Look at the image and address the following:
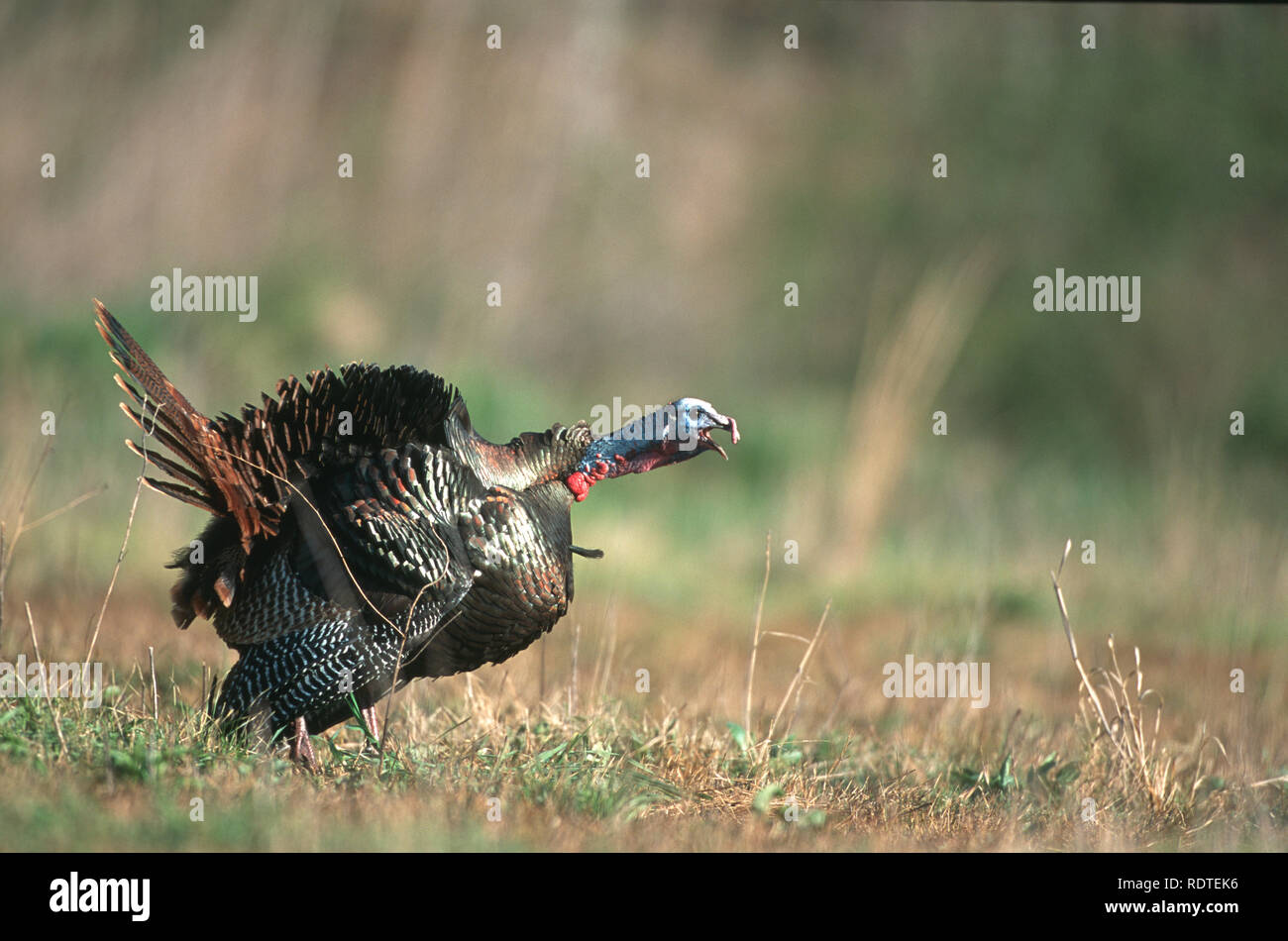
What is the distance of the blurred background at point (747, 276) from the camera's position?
9391 mm

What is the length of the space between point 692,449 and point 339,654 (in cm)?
141

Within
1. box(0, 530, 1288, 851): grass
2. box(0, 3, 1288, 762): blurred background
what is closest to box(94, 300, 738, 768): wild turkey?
box(0, 530, 1288, 851): grass

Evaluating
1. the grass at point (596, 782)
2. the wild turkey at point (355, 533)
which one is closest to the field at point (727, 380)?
the grass at point (596, 782)

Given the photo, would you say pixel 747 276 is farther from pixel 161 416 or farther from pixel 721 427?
pixel 161 416

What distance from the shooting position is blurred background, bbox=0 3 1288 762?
939cm

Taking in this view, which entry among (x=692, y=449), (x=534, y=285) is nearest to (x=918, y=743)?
(x=692, y=449)

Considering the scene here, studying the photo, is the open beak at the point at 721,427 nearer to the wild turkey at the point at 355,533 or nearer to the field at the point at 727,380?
the wild turkey at the point at 355,533

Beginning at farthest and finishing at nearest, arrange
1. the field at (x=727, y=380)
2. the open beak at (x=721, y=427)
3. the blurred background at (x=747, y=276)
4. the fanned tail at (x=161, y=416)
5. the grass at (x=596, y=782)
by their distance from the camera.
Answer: the blurred background at (x=747, y=276) → the field at (x=727, y=380) → the open beak at (x=721, y=427) → the fanned tail at (x=161, y=416) → the grass at (x=596, y=782)

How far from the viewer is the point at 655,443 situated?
446cm

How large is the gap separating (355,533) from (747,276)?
1364 cm

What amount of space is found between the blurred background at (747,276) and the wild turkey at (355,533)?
2.53 meters

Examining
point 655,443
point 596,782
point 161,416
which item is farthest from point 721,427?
point 161,416

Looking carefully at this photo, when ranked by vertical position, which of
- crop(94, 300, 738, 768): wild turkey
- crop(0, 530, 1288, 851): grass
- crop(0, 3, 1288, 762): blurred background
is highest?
crop(0, 3, 1288, 762): blurred background

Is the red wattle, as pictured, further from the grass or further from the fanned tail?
the fanned tail
